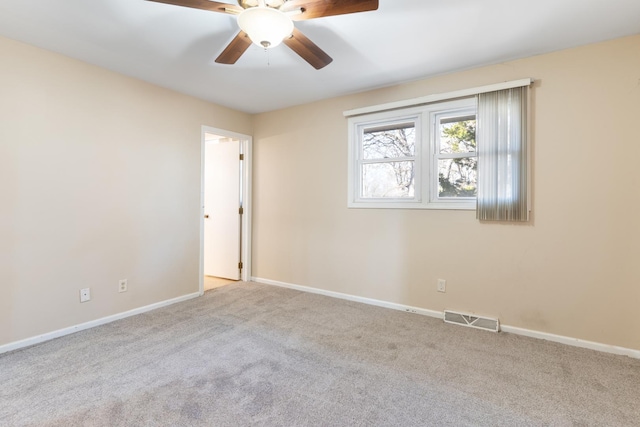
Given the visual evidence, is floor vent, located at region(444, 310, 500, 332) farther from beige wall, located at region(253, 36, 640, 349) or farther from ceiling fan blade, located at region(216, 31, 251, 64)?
ceiling fan blade, located at region(216, 31, 251, 64)

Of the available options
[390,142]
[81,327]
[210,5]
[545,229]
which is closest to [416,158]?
[390,142]

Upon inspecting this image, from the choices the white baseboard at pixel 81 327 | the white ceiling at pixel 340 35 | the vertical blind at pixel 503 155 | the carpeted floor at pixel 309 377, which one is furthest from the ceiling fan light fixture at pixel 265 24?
the white baseboard at pixel 81 327

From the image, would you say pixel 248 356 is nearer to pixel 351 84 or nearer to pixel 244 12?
pixel 244 12

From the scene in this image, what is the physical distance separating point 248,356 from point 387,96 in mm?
2860

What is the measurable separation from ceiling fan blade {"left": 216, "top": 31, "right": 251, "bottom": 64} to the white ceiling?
0.23 meters

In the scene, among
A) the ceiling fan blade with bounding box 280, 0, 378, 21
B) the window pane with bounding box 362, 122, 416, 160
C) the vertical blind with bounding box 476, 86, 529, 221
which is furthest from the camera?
the window pane with bounding box 362, 122, 416, 160

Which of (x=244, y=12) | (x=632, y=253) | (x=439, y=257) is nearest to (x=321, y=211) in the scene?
(x=439, y=257)

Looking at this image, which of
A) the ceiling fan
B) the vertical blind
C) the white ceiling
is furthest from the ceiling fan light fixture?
the vertical blind

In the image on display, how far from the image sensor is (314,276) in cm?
381

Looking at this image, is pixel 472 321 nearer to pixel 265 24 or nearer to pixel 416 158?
pixel 416 158

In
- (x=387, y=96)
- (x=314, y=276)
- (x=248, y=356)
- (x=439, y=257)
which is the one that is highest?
(x=387, y=96)

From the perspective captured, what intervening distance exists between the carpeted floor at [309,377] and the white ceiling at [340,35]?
2397mm

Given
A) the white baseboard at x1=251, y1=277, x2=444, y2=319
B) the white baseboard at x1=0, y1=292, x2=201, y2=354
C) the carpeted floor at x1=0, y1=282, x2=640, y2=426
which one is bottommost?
the carpeted floor at x1=0, y1=282, x2=640, y2=426

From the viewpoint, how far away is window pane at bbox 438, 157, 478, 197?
2848 millimetres
